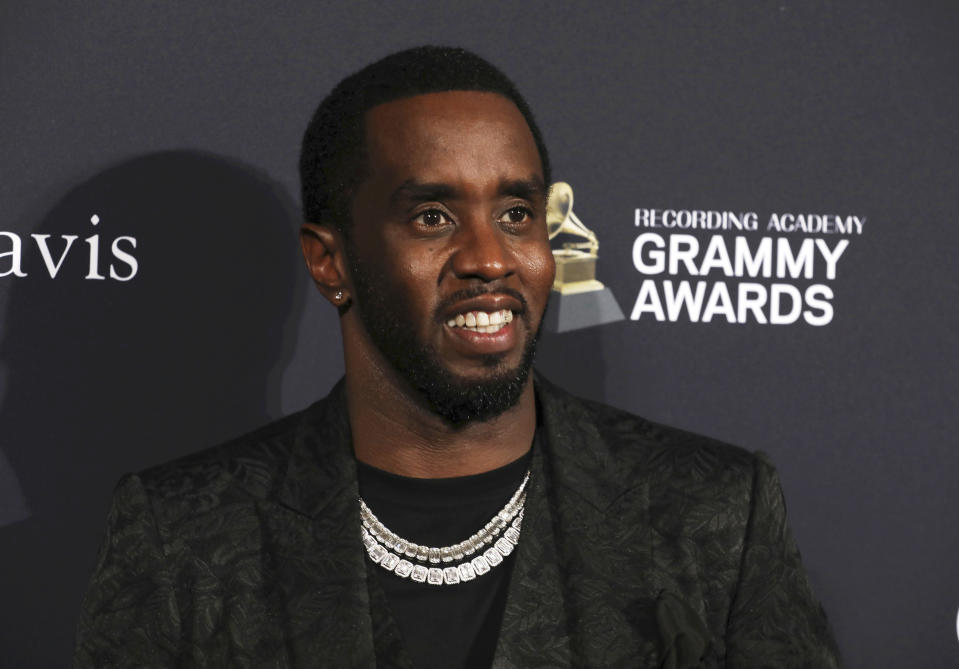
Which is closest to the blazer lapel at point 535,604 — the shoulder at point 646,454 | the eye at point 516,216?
the shoulder at point 646,454

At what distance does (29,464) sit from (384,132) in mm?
1024

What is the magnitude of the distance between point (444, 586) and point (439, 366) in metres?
0.30

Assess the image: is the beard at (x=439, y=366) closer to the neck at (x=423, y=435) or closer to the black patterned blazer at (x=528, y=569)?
the neck at (x=423, y=435)

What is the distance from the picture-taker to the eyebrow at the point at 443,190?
1614mm

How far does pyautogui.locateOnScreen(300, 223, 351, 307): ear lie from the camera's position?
1.75 meters

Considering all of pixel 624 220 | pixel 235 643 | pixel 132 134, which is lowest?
pixel 235 643

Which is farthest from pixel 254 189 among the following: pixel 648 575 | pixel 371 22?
pixel 648 575

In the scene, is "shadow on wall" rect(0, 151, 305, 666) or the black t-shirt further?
"shadow on wall" rect(0, 151, 305, 666)

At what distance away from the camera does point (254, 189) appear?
7.44 ft

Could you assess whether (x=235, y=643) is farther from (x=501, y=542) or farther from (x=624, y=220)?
(x=624, y=220)

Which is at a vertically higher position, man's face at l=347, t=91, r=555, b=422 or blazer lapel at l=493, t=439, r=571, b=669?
man's face at l=347, t=91, r=555, b=422

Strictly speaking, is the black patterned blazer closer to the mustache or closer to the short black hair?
the mustache

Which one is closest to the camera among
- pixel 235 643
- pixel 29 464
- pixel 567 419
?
pixel 235 643

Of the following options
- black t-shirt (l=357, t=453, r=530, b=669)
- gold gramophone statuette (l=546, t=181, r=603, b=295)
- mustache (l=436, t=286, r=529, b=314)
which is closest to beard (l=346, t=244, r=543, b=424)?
mustache (l=436, t=286, r=529, b=314)
